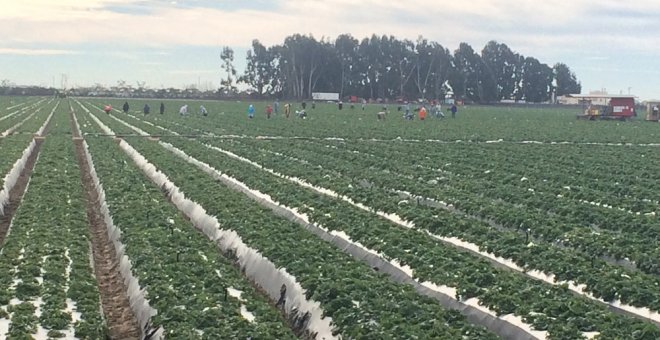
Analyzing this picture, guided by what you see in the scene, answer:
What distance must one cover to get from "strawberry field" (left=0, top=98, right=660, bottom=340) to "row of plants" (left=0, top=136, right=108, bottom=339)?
0.04m

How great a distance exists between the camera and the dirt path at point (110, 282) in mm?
10633

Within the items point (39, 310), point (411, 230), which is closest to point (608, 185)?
point (411, 230)

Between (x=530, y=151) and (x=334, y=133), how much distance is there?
13721 millimetres

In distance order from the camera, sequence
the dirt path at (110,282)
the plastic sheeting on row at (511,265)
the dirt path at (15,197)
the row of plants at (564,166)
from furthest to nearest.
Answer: the row of plants at (564,166) → the dirt path at (15,197) → the dirt path at (110,282) → the plastic sheeting on row at (511,265)

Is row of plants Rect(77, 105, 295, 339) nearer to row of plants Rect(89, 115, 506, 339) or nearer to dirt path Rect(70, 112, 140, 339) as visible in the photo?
dirt path Rect(70, 112, 140, 339)

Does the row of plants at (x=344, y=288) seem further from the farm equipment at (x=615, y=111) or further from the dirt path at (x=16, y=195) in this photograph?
the farm equipment at (x=615, y=111)

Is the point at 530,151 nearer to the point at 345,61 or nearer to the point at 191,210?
the point at 191,210

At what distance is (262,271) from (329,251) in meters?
1.10

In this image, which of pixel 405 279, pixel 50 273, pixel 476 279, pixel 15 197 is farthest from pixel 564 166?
pixel 50 273

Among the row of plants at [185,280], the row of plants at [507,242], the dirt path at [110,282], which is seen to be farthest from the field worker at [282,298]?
the row of plants at [507,242]

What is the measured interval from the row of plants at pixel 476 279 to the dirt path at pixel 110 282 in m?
3.87

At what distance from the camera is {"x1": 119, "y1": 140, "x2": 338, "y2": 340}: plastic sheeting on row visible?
404 inches

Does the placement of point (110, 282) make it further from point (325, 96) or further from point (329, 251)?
point (325, 96)

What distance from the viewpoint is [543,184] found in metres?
22.6
